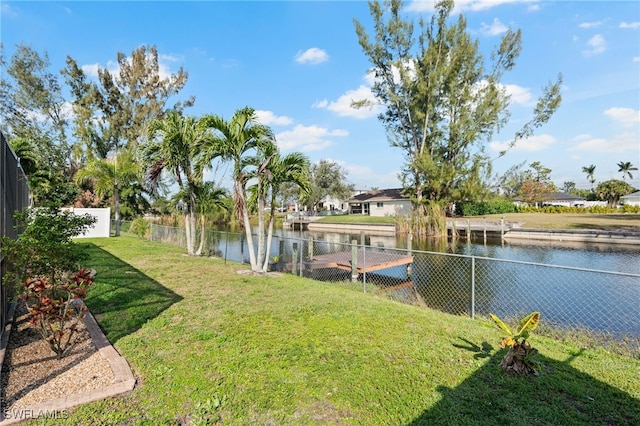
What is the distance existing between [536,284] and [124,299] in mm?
9974

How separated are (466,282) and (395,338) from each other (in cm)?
743

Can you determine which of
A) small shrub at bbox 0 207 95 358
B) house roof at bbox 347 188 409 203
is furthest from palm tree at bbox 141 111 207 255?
house roof at bbox 347 188 409 203

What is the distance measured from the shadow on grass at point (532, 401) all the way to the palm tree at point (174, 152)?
8.35 metres

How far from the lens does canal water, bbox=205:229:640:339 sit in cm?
654

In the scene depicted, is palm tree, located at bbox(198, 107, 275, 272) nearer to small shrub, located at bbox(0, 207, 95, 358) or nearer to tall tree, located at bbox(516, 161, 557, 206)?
small shrub, located at bbox(0, 207, 95, 358)

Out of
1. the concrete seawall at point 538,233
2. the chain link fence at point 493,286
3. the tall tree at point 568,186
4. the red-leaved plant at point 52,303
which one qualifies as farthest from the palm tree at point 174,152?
the tall tree at point 568,186

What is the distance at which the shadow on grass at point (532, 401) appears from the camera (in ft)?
7.99

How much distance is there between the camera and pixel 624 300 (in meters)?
7.46

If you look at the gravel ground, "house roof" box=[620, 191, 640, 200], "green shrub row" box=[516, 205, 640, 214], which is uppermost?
"house roof" box=[620, 191, 640, 200]

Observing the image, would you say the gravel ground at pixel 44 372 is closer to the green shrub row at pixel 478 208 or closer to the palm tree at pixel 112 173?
the palm tree at pixel 112 173

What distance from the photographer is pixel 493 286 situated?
9.55m

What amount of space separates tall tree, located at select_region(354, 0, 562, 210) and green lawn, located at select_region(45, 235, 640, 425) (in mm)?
24501

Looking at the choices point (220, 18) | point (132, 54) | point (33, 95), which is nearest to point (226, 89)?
point (220, 18)

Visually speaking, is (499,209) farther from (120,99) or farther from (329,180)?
(120,99)
